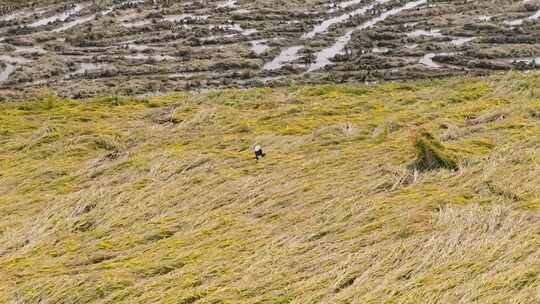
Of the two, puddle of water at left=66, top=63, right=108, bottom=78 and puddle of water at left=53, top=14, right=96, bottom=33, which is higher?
puddle of water at left=53, top=14, right=96, bottom=33

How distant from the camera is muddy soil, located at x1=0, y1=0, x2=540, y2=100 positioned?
1302 centimetres

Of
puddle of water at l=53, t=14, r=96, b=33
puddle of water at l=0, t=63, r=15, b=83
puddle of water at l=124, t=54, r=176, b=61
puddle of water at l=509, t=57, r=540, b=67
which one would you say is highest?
puddle of water at l=53, t=14, r=96, b=33

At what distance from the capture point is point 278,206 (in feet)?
17.7

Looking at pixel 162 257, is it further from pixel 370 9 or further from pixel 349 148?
pixel 370 9

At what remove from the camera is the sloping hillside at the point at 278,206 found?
405 centimetres

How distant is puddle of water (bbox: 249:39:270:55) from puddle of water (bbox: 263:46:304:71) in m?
0.54

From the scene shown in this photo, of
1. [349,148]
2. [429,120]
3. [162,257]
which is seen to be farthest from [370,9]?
[162,257]

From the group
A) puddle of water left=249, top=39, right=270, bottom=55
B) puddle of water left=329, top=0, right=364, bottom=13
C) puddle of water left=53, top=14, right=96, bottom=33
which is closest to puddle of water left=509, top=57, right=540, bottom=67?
puddle of water left=249, top=39, right=270, bottom=55

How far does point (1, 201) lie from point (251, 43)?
1116 cm

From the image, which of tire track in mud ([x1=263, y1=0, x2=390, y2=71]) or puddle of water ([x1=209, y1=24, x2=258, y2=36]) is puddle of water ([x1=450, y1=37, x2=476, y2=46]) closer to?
tire track in mud ([x1=263, y1=0, x2=390, y2=71])

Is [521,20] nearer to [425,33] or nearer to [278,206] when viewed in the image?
[425,33]

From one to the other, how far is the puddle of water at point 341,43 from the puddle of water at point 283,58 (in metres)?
0.67

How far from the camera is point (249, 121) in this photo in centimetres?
841

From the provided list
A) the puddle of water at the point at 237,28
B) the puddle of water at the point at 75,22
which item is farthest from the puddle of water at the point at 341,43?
the puddle of water at the point at 75,22
